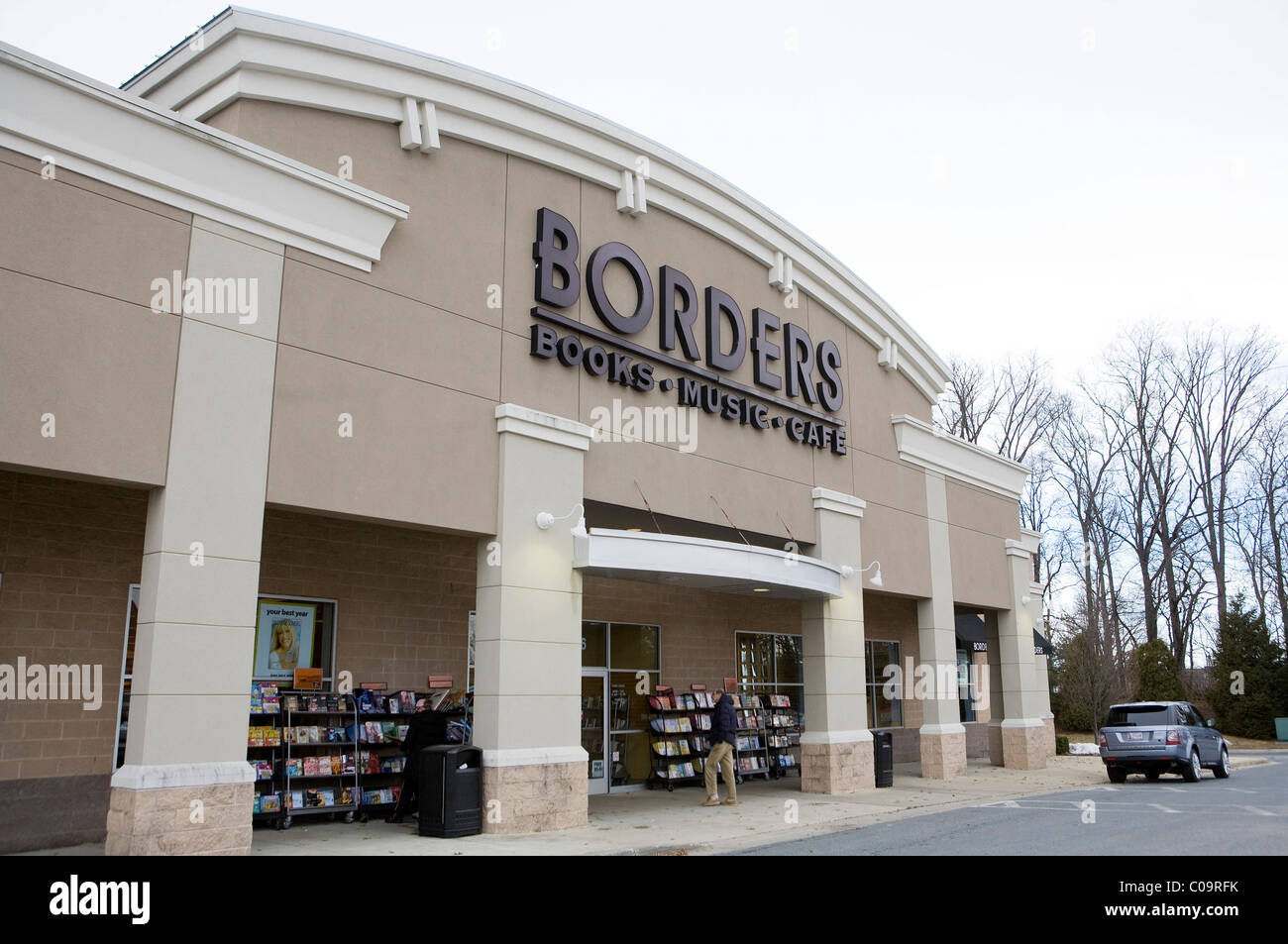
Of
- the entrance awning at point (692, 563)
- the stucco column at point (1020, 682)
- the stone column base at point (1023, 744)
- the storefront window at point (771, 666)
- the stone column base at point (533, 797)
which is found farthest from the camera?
the stucco column at point (1020, 682)

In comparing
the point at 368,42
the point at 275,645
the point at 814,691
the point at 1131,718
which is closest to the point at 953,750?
the point at 1131,718

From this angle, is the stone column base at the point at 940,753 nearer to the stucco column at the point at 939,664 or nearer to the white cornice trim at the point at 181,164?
the stucco column at the point at 939,664

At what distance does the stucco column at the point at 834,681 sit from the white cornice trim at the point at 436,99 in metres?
5.42

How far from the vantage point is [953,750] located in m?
21.9

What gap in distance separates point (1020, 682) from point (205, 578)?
65.9 ft

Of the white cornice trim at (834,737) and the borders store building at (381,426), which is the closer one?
the borders store building at (381,426)

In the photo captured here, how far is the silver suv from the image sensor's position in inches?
785

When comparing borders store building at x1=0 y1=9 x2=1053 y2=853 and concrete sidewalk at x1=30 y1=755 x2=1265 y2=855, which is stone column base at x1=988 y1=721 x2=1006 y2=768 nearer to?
concrete sidewalk at x1=30 y1=755 x2=1265 y2=855

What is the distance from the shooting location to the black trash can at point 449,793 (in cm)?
1229

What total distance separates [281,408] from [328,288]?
5.64 ft

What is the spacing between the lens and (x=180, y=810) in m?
10.1

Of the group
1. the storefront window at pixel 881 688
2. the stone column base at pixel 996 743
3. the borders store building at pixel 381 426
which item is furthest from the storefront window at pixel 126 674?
the stone column base at pixel 996 743

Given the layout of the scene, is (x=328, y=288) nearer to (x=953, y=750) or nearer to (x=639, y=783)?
(x=639, y=783)

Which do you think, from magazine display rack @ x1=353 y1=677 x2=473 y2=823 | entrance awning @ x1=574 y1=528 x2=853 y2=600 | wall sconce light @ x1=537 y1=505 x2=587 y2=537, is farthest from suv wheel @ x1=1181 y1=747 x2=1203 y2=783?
magazine display rack @ x1=353 y1=677 x2=473 y2=823
